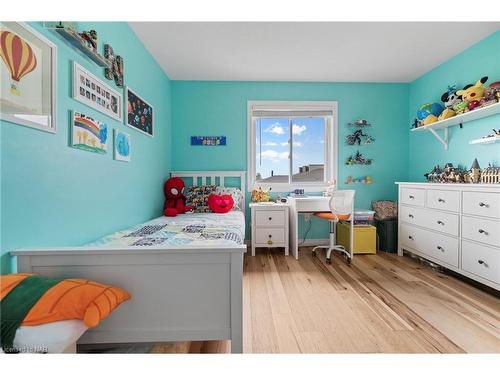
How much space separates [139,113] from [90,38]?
0.89 meters

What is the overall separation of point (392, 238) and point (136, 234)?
10.4 feet

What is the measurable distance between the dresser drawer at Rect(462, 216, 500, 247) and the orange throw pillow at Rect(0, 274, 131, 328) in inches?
108

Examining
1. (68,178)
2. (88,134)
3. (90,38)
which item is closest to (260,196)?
(88,134)

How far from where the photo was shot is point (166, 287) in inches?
44.9

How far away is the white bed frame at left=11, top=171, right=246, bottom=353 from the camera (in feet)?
3.66

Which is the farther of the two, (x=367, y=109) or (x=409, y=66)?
(x=367, y=109)

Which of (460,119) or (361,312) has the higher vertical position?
(460,119)

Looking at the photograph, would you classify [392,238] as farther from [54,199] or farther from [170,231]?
[54,199]

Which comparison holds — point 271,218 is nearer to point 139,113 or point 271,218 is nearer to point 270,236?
point 270,236

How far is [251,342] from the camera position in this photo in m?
1.47

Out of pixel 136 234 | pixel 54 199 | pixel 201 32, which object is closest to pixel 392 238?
pixel 136 234

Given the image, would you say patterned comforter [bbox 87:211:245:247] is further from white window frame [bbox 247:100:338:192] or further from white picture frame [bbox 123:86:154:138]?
white window frame [bbox 247:100:338:192]

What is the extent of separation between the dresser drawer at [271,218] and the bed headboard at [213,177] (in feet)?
1.41

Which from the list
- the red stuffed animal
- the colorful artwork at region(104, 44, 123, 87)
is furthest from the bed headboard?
the colorful artwork at region(104, 44, 123, 87)
